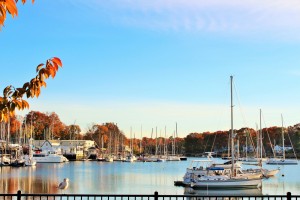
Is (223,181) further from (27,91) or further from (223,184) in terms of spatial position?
(27,91)

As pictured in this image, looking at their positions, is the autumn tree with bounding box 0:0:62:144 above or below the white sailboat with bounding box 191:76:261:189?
above

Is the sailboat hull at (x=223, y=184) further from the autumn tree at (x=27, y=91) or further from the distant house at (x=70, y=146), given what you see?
the distant house at (x=70, y=146)

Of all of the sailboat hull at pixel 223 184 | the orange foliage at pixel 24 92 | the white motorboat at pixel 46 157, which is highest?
the orange foliage at pixel 24 92

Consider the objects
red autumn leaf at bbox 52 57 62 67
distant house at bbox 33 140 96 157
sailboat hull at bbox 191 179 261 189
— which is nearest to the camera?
red autumn leaf at bbox 52 57 62 67

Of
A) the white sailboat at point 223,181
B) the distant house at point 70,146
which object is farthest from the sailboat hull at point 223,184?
the distant house at point 70,146

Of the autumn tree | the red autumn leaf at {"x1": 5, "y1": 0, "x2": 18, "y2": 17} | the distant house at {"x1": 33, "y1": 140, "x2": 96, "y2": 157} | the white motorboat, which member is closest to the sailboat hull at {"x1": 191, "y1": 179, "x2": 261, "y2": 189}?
the autumn tree

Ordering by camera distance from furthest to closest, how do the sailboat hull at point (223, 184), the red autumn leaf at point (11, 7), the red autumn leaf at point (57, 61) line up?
the sailboat hull at point (223, 184) < the red autumn leaf at point (57, 61) < the red autumn leaf at point (11, 7)

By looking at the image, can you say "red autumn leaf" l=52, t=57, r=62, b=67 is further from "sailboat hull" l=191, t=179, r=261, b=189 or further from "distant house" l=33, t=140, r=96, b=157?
"distant house" l=33, t=140, r=96, b=157

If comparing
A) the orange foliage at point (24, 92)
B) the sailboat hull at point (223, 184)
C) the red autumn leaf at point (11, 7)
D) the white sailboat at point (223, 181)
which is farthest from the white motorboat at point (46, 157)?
the red autumn leaf at point (11, 7)

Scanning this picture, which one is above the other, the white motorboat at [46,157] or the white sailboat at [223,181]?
the white sailboat at [223,181]

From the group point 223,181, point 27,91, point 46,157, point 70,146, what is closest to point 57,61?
point 27,91

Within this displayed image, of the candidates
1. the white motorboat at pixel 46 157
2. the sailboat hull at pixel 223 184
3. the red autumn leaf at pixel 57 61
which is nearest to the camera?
the red autumn leaf at pixel 57 61

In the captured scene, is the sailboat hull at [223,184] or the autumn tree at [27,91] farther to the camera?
the sailboat hull at [223,184]

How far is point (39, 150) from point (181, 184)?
87.1 meters
